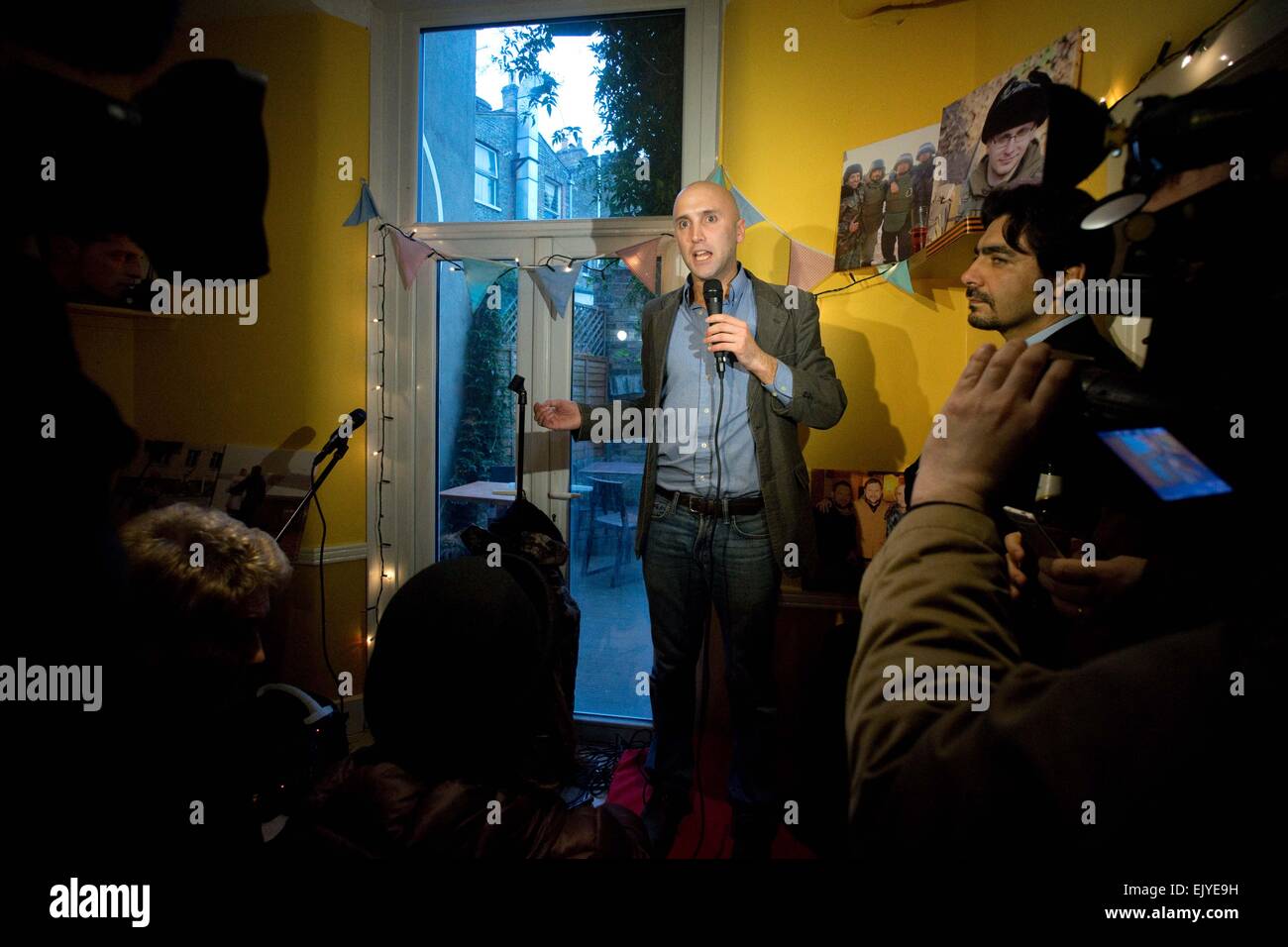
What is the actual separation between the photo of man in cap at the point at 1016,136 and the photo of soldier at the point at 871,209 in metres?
0.96

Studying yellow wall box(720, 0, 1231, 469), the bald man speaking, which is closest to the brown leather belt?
the bald man speaking

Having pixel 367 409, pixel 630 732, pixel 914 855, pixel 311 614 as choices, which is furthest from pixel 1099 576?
pixel 367 409

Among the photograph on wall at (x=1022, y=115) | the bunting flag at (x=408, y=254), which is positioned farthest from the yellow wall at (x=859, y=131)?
the bunting flag at (x=408, y=254)

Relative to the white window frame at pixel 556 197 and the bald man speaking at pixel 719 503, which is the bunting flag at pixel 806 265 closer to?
the bald man speaking at pixel 719 503

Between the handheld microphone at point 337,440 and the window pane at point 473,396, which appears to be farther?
the window pane at point 473,396

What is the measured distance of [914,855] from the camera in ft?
0.95

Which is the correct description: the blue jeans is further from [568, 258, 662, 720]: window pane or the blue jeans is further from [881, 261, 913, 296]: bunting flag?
[881, 261, 913, 296]: bunting flag

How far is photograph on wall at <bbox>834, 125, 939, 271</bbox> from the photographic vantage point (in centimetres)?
137

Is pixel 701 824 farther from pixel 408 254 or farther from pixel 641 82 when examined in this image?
pixel 641 82

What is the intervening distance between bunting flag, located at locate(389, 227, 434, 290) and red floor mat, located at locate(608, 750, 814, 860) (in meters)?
2.11

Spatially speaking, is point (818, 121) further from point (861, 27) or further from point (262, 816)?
point (262, 816)

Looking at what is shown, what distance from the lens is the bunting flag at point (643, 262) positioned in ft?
6.51

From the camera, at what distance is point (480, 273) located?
2107 mm

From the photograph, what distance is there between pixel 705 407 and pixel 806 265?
2.31 feet
